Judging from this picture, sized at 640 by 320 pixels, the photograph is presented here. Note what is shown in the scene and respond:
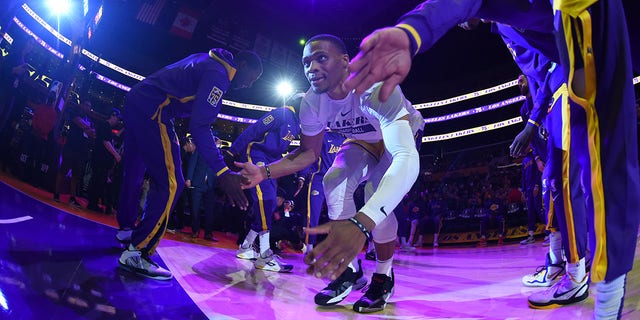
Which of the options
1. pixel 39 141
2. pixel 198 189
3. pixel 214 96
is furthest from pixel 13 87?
pixel 214 96

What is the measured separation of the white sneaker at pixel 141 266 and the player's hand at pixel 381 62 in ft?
7.30

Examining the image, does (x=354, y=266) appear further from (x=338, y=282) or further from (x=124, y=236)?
(x=124, y=236)

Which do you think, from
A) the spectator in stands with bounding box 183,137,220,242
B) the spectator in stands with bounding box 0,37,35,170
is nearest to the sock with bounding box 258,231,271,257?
the spectator in stands with bounding box 183,137,220,242

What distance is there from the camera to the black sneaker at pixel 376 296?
2.29 m

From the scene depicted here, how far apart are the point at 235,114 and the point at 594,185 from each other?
865 inches

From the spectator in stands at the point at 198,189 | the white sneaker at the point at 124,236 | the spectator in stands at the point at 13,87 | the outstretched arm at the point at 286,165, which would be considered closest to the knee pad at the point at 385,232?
the outstretched arm at the point at 286,165

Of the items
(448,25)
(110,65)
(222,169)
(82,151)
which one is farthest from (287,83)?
(448,25)

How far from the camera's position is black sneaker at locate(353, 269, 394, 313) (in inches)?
90.4

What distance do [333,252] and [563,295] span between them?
71.6 inches

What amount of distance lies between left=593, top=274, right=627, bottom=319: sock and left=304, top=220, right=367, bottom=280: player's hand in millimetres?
751

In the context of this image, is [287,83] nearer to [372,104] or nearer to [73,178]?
[73,178]

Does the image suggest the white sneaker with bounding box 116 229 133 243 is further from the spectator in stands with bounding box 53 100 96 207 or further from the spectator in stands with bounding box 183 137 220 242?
the spectator in stands with bounding box 53 100 96 207

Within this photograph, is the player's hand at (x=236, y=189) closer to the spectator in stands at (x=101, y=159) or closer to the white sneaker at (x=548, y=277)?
the white sneaker at (x=548, y=277)

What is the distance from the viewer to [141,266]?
2.67m
